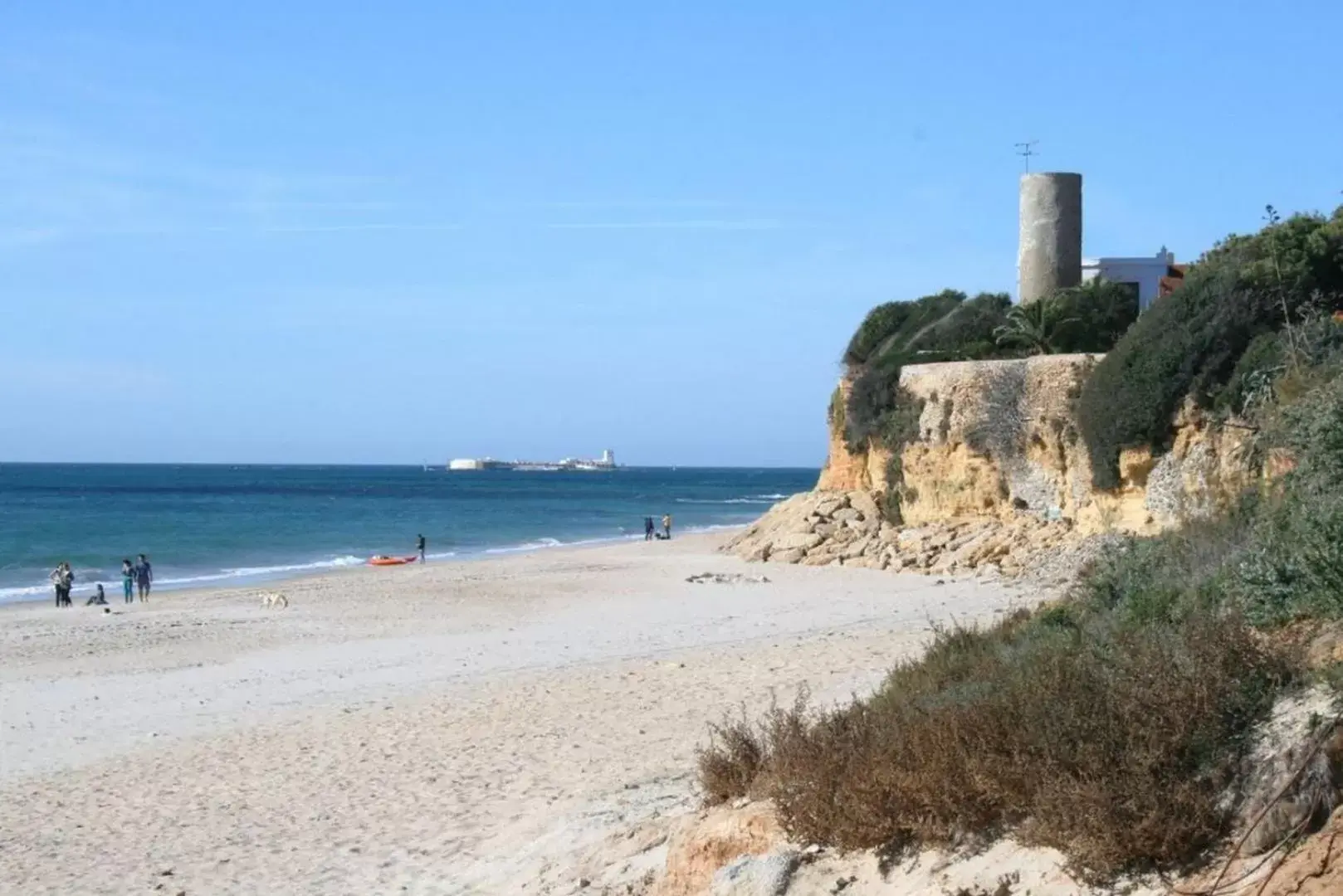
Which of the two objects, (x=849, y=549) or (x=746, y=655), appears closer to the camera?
(x=746, y=655)

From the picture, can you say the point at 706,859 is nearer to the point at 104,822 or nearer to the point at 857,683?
the point at 104,822

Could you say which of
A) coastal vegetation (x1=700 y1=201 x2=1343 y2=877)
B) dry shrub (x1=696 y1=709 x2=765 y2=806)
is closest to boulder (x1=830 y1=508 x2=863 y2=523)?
coastal vegetation (x1=700 y1=201 x2=1343 y2=877)

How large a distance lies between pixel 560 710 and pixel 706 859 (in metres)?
7.37

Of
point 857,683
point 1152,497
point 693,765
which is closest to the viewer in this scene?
point 693,765

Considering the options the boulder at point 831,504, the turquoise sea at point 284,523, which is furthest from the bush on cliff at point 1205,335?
the turquoise sea at point 284,523

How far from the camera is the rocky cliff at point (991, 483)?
25.7 m

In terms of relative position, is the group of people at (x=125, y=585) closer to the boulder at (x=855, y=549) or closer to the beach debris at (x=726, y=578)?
the beach debris at (x=726, y=578)

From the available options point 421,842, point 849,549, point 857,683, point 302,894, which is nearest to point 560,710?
point 857,683

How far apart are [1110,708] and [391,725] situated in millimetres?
9737

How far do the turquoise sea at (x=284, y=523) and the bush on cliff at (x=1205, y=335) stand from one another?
24.5 meters

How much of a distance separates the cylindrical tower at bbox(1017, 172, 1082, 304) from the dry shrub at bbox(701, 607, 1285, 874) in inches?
1242

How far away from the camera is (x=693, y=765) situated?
10453mm

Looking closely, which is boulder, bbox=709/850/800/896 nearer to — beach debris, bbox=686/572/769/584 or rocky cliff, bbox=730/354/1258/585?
rocky cliff, bbox=730/354/1258/585

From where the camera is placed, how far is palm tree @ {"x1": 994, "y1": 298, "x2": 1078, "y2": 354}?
3269 cm
